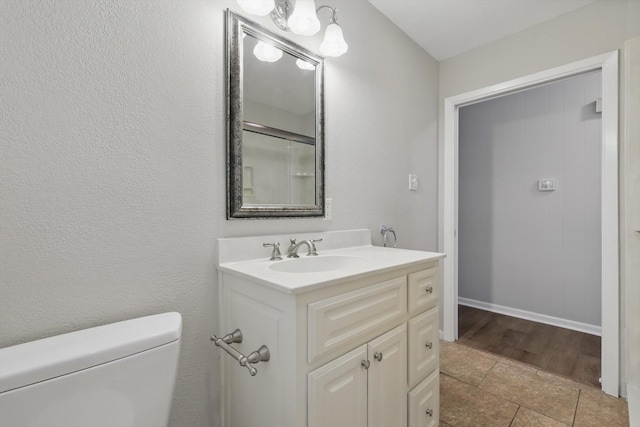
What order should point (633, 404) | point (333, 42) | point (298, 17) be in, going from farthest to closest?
point (633, 404) < point (333, 42) < point (298, 17)

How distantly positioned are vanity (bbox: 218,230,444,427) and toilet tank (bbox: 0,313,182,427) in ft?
0.89

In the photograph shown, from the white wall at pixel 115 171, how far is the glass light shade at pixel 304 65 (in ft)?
1.18

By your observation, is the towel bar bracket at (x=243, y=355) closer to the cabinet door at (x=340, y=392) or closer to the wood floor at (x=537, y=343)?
the cabinet door at (x=340, y=392)

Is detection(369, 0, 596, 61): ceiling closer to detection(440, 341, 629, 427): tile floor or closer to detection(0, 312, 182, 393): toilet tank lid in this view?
detection(0, 312, 182, 393): toilet tank lid

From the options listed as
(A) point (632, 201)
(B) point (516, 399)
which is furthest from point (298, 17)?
(B) point (516, 399)

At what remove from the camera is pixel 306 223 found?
1468 mm

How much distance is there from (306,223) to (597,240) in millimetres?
2568

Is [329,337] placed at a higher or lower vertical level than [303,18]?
lower

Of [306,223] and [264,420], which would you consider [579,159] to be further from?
[264,420]

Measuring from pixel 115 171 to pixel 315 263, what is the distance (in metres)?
0.82

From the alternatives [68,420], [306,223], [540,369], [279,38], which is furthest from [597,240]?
[68,420]

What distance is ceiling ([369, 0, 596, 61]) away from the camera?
1.81 metres

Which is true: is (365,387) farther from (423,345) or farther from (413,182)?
(413,182)

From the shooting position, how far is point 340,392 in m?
0.93
